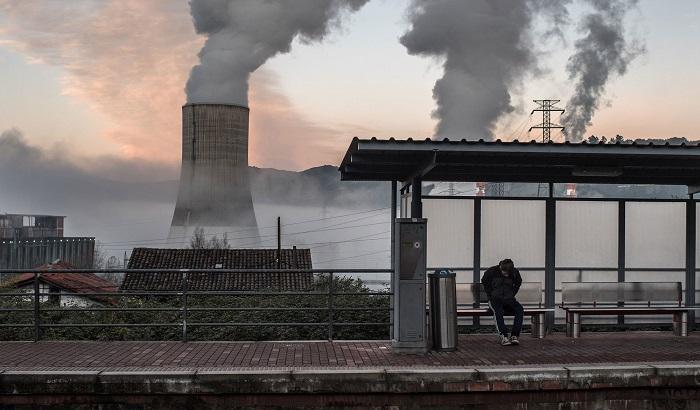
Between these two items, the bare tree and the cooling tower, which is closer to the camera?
the cooling tower

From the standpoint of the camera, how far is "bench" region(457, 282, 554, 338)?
10.6 m

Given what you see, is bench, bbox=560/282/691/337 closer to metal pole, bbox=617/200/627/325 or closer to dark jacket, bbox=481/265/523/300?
metal pole, bbox=617/200/627/325

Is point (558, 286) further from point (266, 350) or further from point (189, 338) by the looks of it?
point (189, 338)

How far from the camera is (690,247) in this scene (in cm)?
1202

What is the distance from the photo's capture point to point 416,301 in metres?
9.38

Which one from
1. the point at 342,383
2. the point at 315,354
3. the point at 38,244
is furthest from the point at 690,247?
the point at 38,244

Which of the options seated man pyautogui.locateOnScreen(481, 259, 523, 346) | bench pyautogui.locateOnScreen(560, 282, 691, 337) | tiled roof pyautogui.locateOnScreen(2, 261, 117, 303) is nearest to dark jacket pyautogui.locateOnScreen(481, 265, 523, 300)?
seated man pyautogui.locateOnScreen(481, 259, 523, 346)

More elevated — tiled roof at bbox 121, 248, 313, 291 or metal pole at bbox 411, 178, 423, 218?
metal pole at bbox 411, 178, 423, 218

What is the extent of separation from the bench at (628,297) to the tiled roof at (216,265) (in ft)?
92.7

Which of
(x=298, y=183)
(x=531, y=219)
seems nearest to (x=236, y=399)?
(x=531, y=219)

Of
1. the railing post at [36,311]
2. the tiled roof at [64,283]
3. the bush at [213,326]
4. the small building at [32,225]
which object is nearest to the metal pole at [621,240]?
the bush at [213,326]

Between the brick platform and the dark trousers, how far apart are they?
24 centimetres

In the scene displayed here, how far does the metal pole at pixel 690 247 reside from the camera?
11984 millimetres

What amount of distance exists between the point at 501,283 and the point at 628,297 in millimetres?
2774
